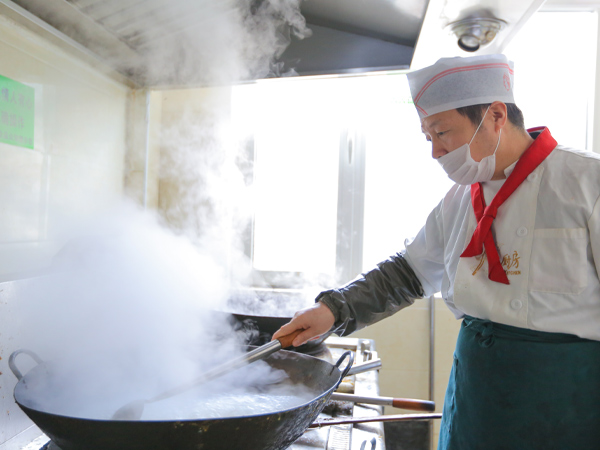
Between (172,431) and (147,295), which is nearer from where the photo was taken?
(172,431)

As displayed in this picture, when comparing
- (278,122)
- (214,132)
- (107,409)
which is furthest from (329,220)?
(107,409)

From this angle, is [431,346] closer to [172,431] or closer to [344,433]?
[344,433]

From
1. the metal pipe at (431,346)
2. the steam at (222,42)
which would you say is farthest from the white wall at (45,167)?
the metal pipe at (431,346)

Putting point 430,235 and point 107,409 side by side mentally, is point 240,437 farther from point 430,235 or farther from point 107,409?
point 430,235

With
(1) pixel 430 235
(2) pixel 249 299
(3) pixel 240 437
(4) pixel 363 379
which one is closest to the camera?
(3) pixel 240 437

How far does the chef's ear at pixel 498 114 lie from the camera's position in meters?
1.01

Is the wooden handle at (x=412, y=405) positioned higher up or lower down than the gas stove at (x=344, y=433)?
higher up

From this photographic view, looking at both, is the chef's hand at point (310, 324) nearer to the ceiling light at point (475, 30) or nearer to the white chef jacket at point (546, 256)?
the white chef jacket at point (546, 256)

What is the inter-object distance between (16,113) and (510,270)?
131cm

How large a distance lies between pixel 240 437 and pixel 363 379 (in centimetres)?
84

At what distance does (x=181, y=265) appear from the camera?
1.57 metres

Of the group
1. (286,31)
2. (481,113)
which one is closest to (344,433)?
(481,113)

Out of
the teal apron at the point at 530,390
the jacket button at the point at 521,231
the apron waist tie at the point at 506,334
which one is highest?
the jacket button at the point at 521,231

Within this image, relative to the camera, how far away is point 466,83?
1.02 meters
